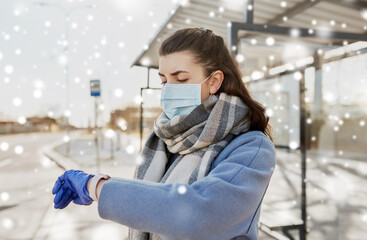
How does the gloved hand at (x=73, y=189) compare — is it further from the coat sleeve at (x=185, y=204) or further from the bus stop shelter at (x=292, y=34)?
the bus stop shelter at (x=292, y=34)

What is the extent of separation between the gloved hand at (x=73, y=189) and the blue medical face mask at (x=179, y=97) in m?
0.49

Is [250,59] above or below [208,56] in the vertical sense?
above

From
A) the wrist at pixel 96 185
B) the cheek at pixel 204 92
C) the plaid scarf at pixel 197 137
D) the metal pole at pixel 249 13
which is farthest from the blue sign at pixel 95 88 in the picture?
the wrist at pixel 96 185

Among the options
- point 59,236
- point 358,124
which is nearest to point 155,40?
point 59,236

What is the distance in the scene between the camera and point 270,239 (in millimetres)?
3680

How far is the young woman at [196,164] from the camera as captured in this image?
36.1 inches

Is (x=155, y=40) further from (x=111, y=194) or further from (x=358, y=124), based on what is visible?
(x=358, y=124)

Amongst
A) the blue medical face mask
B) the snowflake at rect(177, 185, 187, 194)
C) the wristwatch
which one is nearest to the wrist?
the wristwatch

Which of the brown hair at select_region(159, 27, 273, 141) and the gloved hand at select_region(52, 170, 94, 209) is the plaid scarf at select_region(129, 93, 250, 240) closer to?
the brown hair at select_region(159, 27, 273, 141)

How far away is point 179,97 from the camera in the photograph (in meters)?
1.44

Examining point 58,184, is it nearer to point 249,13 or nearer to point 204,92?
point 204,92

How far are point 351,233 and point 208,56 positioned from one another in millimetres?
3604

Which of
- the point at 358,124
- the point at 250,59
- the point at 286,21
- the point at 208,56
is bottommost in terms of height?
the point at 358,124

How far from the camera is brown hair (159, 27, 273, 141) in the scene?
51.9 inches
